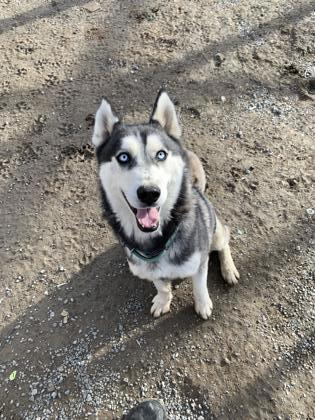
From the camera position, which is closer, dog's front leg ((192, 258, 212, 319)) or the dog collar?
the dog collar

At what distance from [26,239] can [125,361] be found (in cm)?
176

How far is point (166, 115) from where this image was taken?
3.21 meters

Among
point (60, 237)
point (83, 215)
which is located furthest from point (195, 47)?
point (60, 237)

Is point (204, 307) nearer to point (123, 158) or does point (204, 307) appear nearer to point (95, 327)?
point (95, 327)

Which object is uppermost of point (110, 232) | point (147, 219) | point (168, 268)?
point (147, 219)

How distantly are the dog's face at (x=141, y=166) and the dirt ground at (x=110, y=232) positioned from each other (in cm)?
125

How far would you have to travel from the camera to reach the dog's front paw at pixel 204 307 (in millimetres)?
3650

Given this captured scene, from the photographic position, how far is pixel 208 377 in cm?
345

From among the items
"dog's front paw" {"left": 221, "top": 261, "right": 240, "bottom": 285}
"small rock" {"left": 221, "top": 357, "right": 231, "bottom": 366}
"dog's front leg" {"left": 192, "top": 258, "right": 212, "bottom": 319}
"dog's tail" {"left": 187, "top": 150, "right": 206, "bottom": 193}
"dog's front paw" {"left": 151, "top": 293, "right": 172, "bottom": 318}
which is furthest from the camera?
"dog's front paw" {"left": 221, "top": 261, "right": 240, "bottom": 285}

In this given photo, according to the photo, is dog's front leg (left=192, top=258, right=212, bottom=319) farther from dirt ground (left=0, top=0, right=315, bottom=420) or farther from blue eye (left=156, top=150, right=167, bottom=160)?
blue eye (left=156, top=150, right=167, bottom=160)

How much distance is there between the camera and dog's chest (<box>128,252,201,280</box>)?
3.08 meters

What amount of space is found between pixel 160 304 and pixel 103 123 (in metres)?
1.73

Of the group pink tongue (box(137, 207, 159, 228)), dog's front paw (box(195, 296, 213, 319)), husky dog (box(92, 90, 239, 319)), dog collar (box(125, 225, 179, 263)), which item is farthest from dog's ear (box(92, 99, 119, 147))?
dog's front paw (box(195, 296, 213, 319))

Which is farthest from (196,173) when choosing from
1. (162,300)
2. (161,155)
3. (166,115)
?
(162,300)
